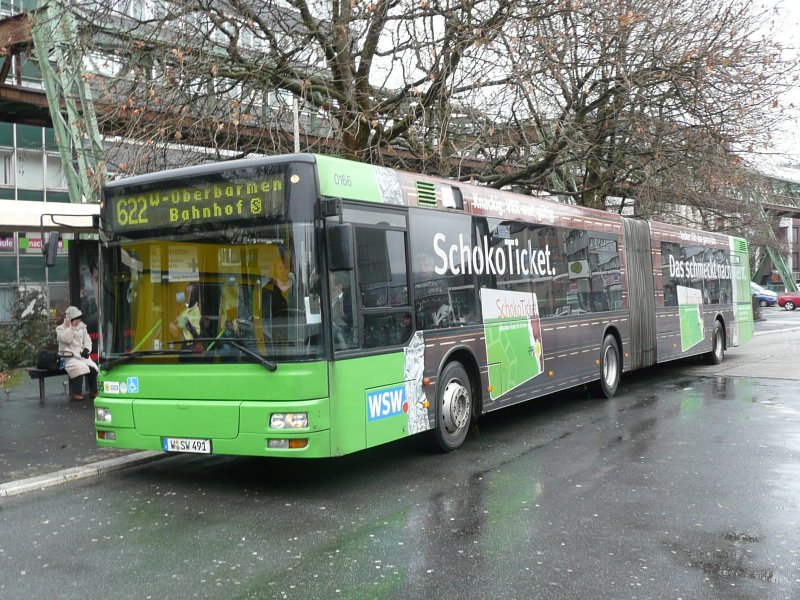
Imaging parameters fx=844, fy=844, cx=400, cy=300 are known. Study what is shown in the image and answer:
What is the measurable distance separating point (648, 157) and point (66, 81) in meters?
11.5

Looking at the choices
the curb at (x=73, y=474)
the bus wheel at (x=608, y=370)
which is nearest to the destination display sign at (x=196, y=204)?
the curb at (x=73, y=474)

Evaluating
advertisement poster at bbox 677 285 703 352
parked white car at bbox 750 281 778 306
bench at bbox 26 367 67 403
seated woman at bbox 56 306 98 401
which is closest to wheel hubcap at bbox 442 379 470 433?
seated woman at bbox 56 306 98 401

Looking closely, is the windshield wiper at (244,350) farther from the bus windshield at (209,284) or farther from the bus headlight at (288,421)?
the bus headlight at (288,421)

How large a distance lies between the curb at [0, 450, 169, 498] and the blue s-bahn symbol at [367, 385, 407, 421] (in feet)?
8.85

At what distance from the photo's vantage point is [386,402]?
7.76 m

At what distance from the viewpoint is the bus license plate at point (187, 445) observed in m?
7.15

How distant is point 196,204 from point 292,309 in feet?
4.32

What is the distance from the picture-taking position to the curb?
7.53 meters

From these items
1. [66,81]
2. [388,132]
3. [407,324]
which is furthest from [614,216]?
[66,81]

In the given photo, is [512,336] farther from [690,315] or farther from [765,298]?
[765,298]

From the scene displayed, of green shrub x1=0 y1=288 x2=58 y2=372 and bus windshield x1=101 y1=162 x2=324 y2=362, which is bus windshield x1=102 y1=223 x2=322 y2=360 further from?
green shrub x1=0 y1=288 x2=58 y2=372

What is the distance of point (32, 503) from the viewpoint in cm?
716

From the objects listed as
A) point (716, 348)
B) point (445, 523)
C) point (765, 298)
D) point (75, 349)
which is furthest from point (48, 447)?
point (765, 298)

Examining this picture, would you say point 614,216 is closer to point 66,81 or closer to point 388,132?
point 388,132
